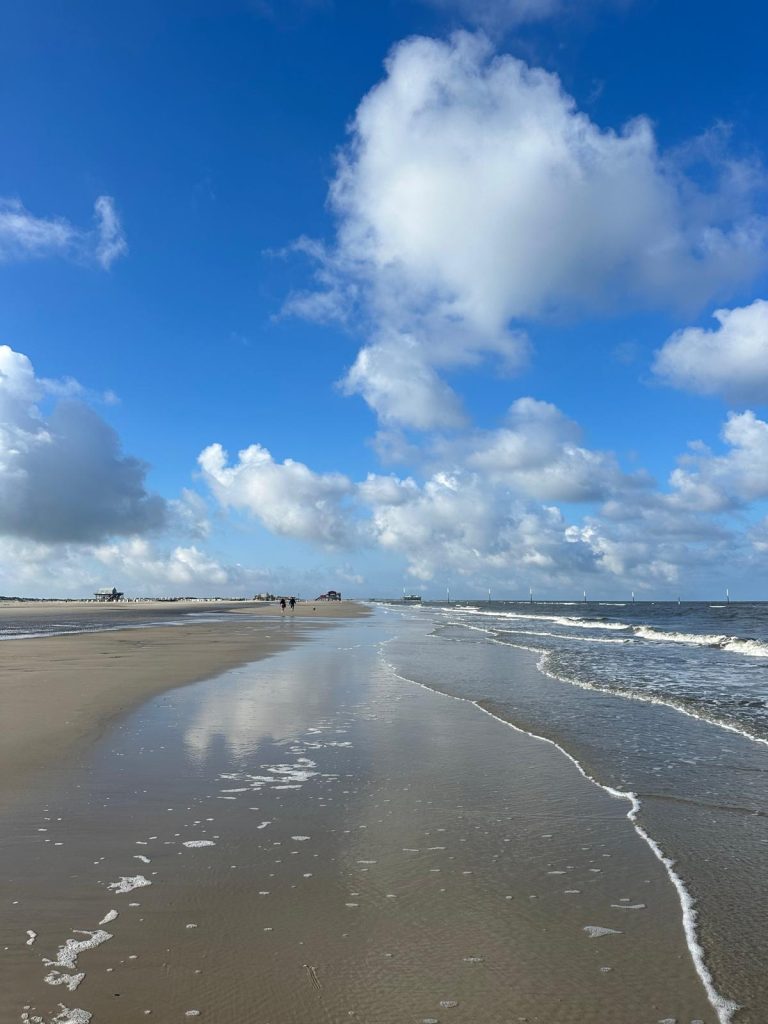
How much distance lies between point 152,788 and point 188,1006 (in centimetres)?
469

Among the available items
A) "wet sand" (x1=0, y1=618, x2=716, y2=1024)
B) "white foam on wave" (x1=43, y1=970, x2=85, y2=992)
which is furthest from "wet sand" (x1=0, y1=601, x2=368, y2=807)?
"white foam on wave" (x1=43, y1=970, x2=85, y2=992)

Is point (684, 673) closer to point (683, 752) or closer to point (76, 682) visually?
point (683, 752)

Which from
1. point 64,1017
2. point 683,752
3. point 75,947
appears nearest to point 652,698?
point 683,752

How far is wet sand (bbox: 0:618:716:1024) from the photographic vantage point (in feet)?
12.6

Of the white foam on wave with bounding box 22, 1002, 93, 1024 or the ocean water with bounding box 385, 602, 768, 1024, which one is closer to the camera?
the white foam on wave with bounding box 22, 1002, 93, 1024

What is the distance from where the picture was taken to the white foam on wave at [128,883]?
5191 millimetres

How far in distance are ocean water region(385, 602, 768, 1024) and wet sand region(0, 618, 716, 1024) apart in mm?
306

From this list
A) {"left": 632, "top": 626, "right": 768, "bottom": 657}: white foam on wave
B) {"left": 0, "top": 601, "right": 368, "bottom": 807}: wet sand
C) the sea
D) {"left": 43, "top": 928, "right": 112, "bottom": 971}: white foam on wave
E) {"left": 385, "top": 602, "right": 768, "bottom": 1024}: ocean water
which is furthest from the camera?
{"left": 632, "top": 626, "right": 768, "bottom": 657}: white foam on wave

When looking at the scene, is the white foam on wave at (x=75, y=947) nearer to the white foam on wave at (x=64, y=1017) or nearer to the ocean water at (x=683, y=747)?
the white foam on wave at (x=64, y=1017)

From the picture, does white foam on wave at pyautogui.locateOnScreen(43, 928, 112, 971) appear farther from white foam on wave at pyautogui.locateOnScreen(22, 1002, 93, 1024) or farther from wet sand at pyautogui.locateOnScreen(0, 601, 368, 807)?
wet sand at pyautogui.locateOnScreen(0, 601, 368, 807)

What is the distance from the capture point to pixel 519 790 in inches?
323

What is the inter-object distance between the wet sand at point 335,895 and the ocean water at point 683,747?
0.31 meters

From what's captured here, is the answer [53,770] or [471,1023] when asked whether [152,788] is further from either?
[471,1023]

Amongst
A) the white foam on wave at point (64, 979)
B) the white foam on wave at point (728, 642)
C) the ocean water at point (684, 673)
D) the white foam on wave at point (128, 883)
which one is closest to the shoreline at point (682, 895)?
the white foam on wave at point (64, 979)
